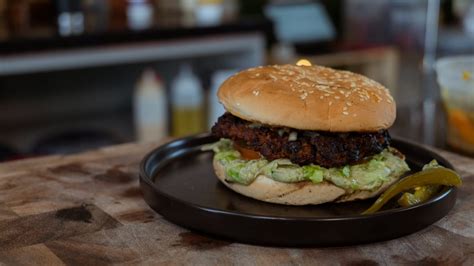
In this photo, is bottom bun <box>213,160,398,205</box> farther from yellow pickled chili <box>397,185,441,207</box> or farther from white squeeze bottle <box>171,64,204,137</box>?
white squeeze bottle <box>171,64,204,137</box>

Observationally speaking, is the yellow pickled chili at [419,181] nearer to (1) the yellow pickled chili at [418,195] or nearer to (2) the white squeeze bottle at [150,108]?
(1) the yellow pickled chili at [418,195]

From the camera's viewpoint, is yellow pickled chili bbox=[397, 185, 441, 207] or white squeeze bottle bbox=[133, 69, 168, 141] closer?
yellow pickled chili bbox=[397, 185, 441, 207]

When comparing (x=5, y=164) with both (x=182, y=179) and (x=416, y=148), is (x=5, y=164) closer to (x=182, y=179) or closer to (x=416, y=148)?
(x=182, y=179)

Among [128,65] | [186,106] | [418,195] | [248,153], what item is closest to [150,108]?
[186,106]

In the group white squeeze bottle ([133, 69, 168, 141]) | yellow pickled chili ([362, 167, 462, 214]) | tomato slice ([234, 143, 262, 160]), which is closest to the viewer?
yellow pickled chili ([362, 167, 462, 214])

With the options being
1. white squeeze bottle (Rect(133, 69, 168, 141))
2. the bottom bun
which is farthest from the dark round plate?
white squeeze bottle (Rect(133, 69, 168, 141))

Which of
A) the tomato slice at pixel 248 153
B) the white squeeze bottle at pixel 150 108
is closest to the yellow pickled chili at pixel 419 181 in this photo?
the tomato slice at pixel 248 153

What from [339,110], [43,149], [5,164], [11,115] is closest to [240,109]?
[339,110]
